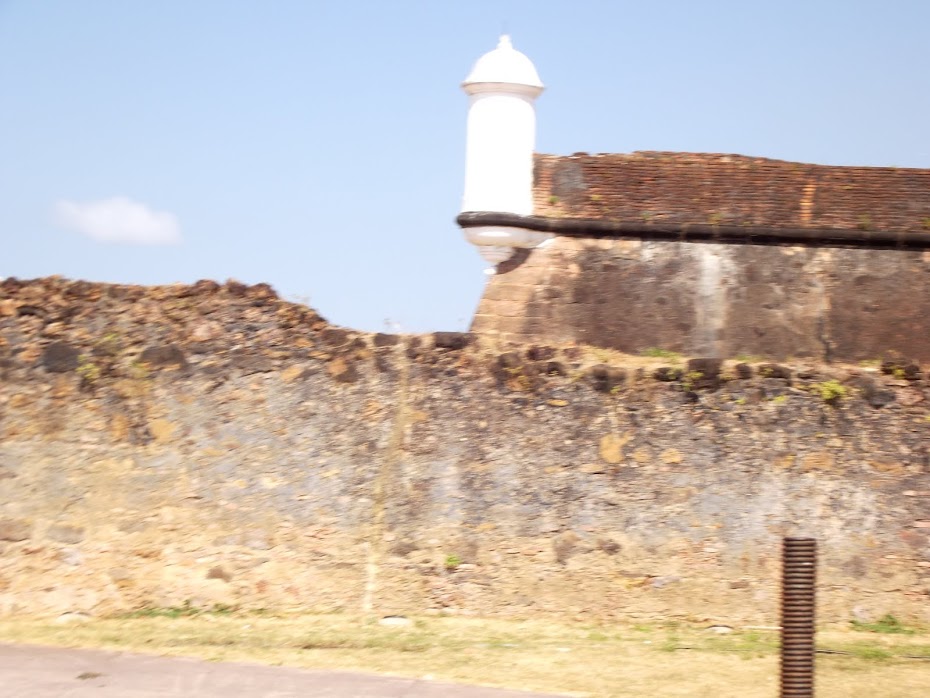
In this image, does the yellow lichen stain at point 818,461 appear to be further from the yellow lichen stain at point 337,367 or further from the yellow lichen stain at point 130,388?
the yellow lichen stain at point 130,388

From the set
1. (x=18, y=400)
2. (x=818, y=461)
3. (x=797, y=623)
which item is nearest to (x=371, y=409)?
(x=18, y=400)

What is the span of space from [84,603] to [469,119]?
18.2 feet

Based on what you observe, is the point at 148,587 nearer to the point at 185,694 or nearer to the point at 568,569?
the point at 185,694

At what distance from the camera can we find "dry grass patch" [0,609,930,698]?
7.21m

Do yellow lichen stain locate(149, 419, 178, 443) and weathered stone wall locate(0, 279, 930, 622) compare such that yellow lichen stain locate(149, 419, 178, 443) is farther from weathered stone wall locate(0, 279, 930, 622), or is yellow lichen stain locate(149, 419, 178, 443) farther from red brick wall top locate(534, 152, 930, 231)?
red brick wall top locate(534, 152, 930, 231)

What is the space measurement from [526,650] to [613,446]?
5.79 feet

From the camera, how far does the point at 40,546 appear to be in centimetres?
823

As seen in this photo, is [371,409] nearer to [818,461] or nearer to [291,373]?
[291,373]

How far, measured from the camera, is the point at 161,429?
8.52 metres

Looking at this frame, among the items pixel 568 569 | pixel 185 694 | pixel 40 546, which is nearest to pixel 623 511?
pixel 568 569

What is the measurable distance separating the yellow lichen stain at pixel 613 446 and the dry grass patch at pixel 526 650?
125cm

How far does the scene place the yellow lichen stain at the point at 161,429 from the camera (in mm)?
8500

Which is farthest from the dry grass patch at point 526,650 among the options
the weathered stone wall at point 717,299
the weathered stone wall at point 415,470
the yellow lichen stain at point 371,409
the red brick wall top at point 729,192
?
the red brick wall top at point 729,192

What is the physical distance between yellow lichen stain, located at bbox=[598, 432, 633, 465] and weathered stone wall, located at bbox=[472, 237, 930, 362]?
1897 mm
